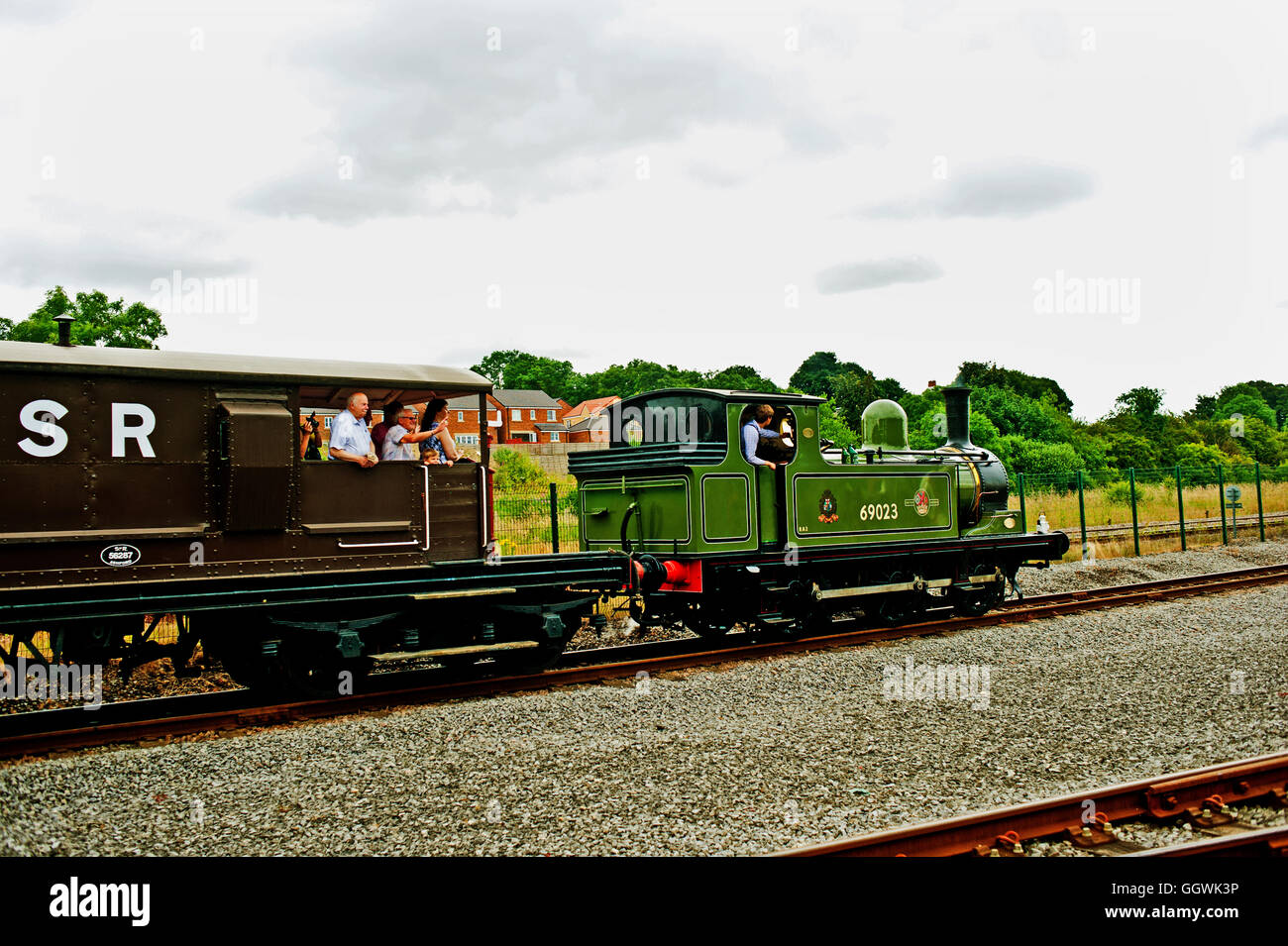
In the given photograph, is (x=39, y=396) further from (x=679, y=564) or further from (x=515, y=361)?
(x=515, y=361)

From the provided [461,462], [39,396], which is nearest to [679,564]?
[461,462]

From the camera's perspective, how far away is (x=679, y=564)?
31.0 ft

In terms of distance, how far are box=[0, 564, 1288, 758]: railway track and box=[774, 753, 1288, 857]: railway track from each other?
14.3 ft

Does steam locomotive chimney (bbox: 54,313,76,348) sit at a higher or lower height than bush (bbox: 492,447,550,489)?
higher

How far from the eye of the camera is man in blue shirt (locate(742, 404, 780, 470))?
978 cm

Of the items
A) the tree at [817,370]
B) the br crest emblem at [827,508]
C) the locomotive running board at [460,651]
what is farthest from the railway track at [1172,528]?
the tree at [817,370]

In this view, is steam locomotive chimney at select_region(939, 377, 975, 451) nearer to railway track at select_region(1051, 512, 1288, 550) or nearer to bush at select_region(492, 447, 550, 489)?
railway track at select_region(1051, 512, 1288, 550)

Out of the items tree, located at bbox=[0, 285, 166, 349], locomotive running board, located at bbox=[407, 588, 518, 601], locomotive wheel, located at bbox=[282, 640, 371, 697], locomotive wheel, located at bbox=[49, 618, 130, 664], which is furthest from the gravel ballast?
tree, located at bbox=[0, 285, 166, 349]

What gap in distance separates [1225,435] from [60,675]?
70.3 meters

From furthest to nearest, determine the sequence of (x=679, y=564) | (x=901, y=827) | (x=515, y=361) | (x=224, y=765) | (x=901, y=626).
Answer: (x=515, y=361)
(x=901, y=626)
(x=679, y=564)
(x=224, y=765)
(x=901, y=827)

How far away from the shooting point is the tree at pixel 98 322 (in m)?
30.6

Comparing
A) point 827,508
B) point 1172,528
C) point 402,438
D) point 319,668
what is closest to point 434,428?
point 402,438

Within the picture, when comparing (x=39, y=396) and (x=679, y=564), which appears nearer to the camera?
(x=39, y=396)

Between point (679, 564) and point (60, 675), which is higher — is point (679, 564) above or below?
above
